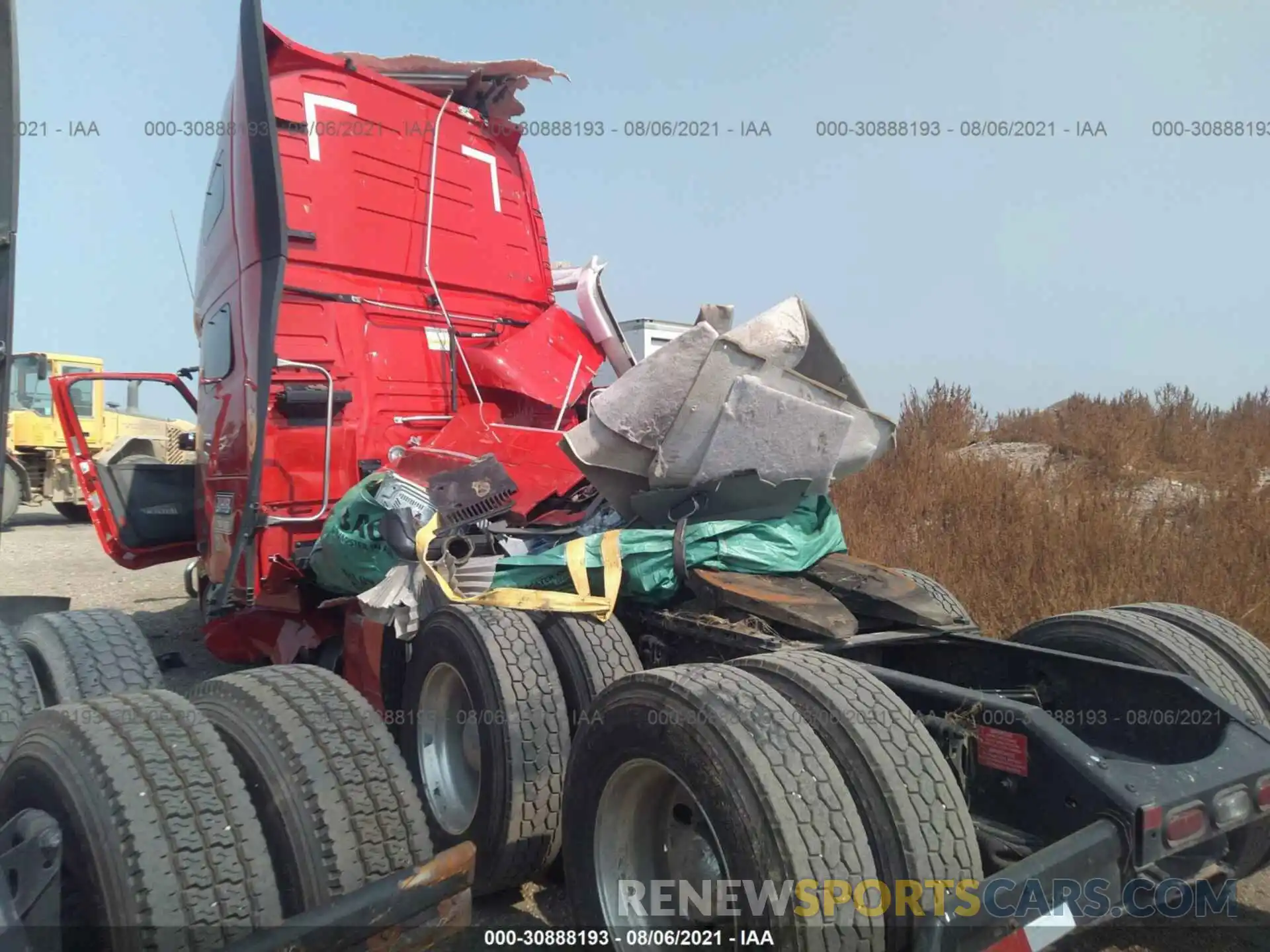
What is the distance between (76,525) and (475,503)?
639 inches

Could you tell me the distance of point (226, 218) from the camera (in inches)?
197

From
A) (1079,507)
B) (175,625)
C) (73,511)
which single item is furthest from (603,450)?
(73,511)

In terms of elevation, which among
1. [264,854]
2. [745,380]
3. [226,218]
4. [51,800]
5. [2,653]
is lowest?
[264,854]

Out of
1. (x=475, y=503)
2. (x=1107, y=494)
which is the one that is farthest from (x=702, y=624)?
(x=1107, y=494)

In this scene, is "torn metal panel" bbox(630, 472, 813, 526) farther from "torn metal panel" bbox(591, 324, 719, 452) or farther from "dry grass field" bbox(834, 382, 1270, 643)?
"dry grass field" bbox(834, 382, 1270, 643)

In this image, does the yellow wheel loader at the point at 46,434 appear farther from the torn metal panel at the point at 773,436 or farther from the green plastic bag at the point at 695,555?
the torn metal panel at the point at 773,436

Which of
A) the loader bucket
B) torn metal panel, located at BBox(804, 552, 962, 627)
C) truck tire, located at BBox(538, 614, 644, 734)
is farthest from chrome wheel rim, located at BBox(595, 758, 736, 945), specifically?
the loader bucket

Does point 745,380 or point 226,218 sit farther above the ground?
point 226,218

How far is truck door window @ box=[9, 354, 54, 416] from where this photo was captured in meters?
14.5

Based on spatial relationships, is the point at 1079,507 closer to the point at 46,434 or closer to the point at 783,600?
the point at 783,600

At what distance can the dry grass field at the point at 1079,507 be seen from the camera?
17.6 ft

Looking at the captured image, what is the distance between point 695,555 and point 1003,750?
1.24 m

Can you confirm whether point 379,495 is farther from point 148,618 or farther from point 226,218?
point 148,618

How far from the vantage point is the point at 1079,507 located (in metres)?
6.09
